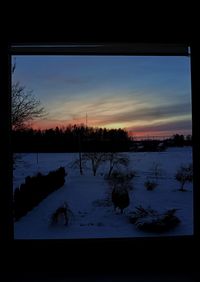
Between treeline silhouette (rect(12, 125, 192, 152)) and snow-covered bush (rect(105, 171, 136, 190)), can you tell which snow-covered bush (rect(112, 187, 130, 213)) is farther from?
treeline silhouette (rect(12, 125, 192, 152))

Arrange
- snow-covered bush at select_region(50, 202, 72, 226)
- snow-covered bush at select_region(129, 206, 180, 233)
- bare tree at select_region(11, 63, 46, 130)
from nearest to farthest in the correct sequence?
snow-covered bush at select_region(129, 206, 180, 233), snow-covered bush at select_region(50, 202, 72, 226), bare tree at select_region(11, 63, 46, 130)

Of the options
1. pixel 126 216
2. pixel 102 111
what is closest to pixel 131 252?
pixel 126 216

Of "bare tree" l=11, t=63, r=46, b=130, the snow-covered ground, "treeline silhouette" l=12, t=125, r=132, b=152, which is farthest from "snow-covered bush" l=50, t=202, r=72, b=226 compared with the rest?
"bare tree" l=11, t=63, r=46, b=130

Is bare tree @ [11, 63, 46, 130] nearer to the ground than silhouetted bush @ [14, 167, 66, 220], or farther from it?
farther from it

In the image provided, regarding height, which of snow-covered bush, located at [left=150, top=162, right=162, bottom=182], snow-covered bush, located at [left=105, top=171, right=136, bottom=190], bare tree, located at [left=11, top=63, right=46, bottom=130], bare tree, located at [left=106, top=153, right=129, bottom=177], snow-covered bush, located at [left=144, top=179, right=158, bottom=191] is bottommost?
snow-covered bush, located at [left=144, top=179, right=158, bottom=191]

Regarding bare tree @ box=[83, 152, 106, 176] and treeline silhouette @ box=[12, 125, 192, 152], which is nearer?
treeline silhouette @ box=[12, 125, 192, 152]

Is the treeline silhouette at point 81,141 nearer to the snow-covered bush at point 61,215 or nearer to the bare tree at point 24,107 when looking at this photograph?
the bare tree at point 24,107
